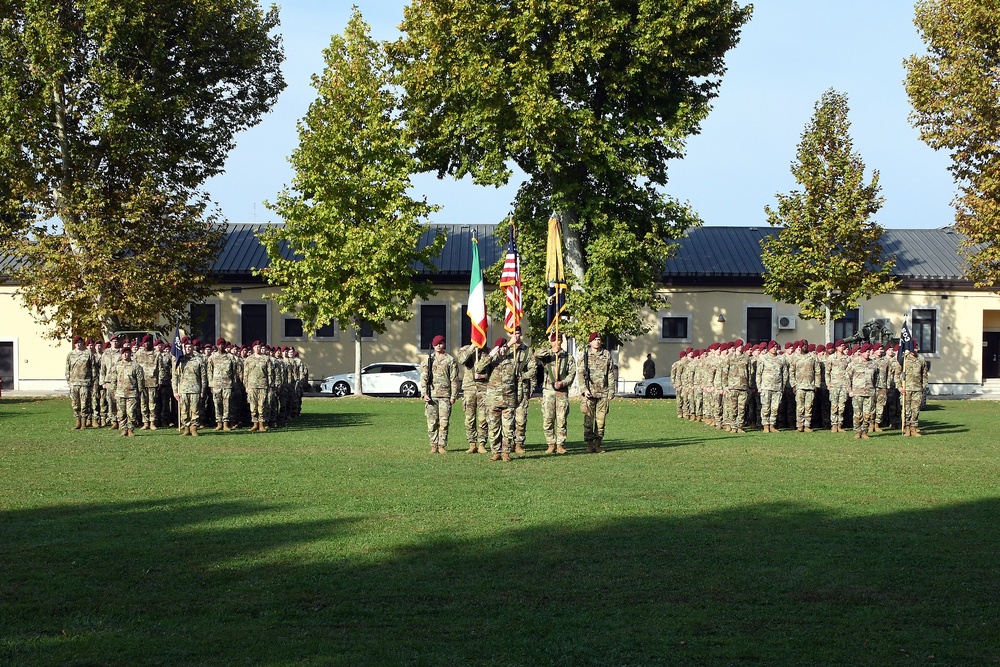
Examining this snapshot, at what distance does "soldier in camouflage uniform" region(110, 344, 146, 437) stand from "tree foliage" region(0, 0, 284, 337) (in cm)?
1319

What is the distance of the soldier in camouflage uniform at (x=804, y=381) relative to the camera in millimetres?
24078

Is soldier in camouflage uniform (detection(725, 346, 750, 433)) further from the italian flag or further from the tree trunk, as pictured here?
the tree trunk

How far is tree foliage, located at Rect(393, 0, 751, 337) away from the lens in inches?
1319

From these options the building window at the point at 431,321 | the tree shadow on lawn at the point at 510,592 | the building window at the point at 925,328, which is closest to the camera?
the tree shadow on lawn at the point at 510,592

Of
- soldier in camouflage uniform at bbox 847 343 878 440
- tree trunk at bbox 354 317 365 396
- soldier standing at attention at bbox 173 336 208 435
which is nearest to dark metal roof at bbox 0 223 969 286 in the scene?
tree trunk at bbox 354 317 365 396

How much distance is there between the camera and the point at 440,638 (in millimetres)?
7262

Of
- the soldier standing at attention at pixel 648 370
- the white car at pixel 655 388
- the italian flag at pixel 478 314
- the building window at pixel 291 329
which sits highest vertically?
the building window at pixel 291 329

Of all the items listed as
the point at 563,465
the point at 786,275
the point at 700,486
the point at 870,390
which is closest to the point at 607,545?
the point at 700,486

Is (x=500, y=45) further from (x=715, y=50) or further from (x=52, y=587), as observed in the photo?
(x=52, y=587)

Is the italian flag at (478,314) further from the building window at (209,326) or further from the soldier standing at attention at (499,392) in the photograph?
the building window at (209,326)

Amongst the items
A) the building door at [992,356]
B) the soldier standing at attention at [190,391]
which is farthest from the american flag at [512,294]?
the building door at [992,356]

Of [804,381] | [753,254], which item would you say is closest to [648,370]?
[753,254]

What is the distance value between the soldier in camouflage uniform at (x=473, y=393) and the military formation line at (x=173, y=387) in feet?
22.1

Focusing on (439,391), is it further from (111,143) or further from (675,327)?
(675,327)
